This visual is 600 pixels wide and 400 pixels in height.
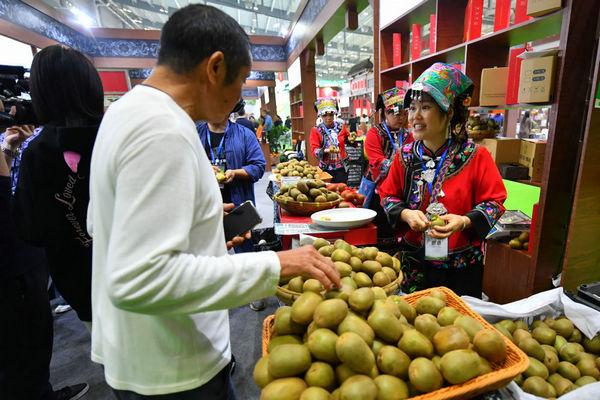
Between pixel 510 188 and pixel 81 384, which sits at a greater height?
pixel 510 188

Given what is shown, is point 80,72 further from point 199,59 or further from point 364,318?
point 364,318

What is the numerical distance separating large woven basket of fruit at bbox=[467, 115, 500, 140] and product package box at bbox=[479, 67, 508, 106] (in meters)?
0.40

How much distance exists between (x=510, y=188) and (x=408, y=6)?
2017 millimetres

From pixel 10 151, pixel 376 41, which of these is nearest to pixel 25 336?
pixel 10 151

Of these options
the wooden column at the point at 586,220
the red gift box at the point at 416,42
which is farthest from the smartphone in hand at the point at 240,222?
the red gift box at the point at 416,42

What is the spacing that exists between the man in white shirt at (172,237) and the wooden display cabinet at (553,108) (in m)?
1.74

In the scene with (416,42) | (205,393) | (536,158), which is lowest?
(205,393)

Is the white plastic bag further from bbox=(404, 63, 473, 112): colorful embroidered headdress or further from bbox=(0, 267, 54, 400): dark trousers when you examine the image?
bbox=(0, 267, 54, 400): dark trousers

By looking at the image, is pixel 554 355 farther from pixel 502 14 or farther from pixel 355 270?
pixel 502 14

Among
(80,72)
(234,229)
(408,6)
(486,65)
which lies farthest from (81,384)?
(408,6)

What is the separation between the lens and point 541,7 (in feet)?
5.86

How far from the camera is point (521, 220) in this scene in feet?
7.77

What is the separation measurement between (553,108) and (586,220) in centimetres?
63

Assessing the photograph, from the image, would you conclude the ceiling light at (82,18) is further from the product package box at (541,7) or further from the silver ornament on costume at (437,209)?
the silver ornament on costume at (437,209)
